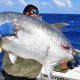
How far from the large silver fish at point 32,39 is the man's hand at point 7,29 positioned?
51 millimetres

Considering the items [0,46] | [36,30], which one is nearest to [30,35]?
[36,30]

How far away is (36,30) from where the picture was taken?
14.9 ft

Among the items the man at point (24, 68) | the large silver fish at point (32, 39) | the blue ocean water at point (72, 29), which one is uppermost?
the large silver fish at point (32, 39)

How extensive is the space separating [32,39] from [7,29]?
13.7 inches

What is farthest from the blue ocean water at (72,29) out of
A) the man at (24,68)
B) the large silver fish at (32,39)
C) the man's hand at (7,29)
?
the man's hand at (7,29)

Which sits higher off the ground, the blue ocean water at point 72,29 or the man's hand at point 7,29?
the man's hand at point 7,29

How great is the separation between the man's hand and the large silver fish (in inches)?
2.0

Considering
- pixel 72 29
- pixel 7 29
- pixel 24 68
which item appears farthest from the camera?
pixel 72 29

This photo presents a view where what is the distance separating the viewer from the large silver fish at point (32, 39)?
4488mm

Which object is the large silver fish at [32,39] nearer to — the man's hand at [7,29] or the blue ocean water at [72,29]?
the man's hand at [7,29]

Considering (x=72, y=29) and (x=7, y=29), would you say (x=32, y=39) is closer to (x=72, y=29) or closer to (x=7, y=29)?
(x=7, y=29)

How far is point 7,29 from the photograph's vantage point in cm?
444

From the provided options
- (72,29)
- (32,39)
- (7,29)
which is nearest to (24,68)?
(32,39)

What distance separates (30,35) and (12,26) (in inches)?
10.4
